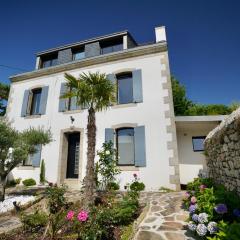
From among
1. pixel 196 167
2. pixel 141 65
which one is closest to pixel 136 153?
pixel 196 167

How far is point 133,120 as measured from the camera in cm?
936

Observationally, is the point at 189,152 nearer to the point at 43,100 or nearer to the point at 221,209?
the point at 221,209

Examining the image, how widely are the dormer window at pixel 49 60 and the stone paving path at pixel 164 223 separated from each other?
11.8m

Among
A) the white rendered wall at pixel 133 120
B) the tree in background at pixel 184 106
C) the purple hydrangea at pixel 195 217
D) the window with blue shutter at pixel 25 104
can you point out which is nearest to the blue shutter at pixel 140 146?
the white rendered wall at pixel 133 120

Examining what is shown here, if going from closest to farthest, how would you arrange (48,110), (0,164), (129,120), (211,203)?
(211,203) < (0,164) < (129,120) < (48,110)

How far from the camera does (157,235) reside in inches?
136

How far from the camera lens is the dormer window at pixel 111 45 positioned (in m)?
12.1

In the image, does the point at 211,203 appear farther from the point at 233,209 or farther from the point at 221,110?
the point at 221,110

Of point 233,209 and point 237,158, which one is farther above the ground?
point 237,158

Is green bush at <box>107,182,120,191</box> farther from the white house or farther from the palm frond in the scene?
the palm frond

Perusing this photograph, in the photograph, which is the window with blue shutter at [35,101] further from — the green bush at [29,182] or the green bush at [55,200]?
the green bush at [55,200]

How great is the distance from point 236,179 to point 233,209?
0.82m

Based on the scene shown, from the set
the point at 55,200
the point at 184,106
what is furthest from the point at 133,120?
the point at 184,106

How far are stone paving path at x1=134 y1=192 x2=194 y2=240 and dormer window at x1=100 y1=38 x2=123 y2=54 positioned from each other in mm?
9682
